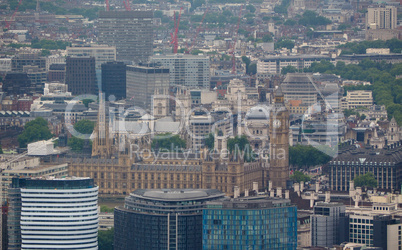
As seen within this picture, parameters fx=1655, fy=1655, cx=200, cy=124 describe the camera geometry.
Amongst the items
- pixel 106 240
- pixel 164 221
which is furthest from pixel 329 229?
pixel 106 240

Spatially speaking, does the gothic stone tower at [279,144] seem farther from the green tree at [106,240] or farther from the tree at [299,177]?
the green tree at [106,240]

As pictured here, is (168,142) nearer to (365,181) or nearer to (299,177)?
(299,177)

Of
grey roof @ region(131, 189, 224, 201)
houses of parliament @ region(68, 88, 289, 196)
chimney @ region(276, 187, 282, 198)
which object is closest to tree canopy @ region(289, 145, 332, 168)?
houses of parliament @ region(68, 88, 289, 196)

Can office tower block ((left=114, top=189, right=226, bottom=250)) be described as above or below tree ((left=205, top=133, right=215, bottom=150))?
below

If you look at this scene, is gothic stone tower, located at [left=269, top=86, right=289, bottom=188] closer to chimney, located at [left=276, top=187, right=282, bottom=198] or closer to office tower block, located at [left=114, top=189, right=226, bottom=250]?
chimney, located at [left=276, top=187, right=282, bottom=198]

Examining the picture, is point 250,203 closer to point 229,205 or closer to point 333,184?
point 229,205

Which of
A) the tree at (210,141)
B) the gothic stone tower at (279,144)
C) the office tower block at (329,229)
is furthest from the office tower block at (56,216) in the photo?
the tree at (210,141)

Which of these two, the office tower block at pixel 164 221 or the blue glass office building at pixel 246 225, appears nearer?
the blue glass office building at pixel 246 225
